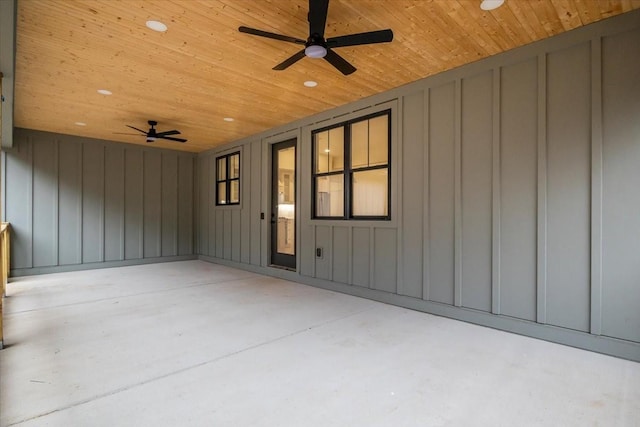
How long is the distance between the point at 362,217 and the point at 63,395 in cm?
377

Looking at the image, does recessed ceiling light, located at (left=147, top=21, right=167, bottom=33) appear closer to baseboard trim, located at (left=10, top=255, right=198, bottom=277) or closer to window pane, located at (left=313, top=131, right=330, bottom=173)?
window pane, located at (left=313, top=131, right=330, bottom=173)

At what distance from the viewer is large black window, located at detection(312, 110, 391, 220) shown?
4629 mm

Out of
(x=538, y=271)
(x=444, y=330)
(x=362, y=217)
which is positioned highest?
(x=362, y=217)

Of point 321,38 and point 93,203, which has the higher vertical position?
point 321,38

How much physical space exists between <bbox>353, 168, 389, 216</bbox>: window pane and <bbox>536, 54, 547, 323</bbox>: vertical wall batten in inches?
71.7

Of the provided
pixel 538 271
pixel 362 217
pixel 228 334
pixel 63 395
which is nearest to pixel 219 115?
pixel 362 217

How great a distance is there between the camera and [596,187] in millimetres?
2887

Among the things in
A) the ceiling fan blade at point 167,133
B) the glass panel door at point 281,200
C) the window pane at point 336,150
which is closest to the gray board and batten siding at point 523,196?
the window pane at point 336,150

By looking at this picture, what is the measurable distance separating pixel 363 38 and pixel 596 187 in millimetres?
2420

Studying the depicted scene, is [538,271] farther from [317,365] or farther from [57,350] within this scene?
[57,350]

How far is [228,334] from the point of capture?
3246 mm

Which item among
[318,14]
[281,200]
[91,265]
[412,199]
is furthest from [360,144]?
[91,265]

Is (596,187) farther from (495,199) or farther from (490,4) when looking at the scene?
(490,4)

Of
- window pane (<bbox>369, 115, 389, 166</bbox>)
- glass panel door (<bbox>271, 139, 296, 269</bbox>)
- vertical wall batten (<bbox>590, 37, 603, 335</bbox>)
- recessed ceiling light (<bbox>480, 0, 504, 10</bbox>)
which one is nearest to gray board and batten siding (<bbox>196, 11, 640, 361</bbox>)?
vertical wall batten (<bbox>590, 37, 603, 335</bbox>)
